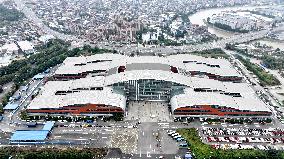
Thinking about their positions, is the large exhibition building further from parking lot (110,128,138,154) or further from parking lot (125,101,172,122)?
parking lot (110,128,138,154)

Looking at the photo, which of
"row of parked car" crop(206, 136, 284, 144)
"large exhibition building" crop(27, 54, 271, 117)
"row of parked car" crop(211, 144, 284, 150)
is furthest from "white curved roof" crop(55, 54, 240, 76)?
"row of parked car" crop(211, 144, 284, 150)

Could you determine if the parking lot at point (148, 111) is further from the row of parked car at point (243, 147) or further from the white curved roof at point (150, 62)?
the white curved roof at point (150, 62)

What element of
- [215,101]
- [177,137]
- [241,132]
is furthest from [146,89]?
[241,132]

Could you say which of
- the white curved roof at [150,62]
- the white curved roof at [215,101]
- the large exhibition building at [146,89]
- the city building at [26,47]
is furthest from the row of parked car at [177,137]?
the city building at [26,47]

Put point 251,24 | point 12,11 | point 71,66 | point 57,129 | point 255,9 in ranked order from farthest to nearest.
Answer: point 255,9 < point 12,11 < point 251,24 < point 71,66 < point 57,129

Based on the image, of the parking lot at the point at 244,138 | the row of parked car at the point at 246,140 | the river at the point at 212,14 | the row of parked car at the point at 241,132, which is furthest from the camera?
the river at the point at 212,14

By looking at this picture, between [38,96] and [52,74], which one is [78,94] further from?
[52,74]

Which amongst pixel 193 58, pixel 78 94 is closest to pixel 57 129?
pixel 78 94
